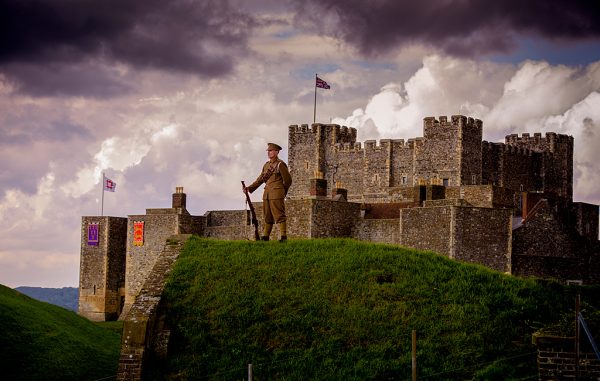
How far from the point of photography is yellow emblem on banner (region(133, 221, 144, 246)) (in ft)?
224

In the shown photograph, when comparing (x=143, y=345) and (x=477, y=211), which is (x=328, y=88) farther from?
(x=143, y=345)

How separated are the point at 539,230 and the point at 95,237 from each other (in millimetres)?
32740

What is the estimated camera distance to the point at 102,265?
239 ft

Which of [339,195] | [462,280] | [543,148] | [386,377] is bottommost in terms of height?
[386,377]

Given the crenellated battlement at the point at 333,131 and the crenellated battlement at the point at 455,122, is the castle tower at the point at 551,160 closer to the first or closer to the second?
the crenellated battlement at the point at 455,122

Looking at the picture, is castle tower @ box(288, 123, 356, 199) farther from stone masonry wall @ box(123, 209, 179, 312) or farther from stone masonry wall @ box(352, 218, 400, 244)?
stone masonry wall @ box(352, 218, 400, 244)

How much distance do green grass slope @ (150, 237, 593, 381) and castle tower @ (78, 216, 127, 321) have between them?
38473 millimetres

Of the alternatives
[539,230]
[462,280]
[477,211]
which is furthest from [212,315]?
[539,230]

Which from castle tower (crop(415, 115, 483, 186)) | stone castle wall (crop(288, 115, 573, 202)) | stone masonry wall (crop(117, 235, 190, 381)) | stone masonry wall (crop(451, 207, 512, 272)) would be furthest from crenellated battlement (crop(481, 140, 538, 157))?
stone masonry wall (crop(117, 235, 190, 381))

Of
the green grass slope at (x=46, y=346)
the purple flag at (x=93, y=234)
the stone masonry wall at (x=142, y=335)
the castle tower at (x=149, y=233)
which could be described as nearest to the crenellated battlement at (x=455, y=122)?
the castle tower at (x=149, y=233)

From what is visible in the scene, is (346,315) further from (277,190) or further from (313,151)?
(313,151)

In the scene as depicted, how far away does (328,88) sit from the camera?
251ft

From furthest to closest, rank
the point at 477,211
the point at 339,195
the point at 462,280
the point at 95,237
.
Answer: the point at 95,237, the point at 339,195, the point at 477,211, the point at 462,280

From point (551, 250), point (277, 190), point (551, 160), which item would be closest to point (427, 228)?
point (551, 250)
